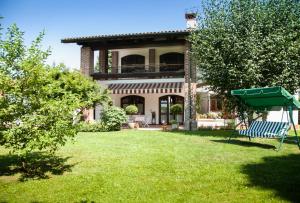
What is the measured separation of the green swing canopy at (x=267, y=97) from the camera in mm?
11660

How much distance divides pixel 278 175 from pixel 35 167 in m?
6.65

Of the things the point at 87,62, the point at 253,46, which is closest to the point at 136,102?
the point at 87,62

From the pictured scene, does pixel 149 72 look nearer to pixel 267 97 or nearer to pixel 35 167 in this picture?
pixel 267 97

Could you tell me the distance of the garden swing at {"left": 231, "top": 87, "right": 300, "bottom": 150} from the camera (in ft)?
38.9

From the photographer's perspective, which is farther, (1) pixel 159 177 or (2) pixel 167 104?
(2) pixel 167 104

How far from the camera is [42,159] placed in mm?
10398

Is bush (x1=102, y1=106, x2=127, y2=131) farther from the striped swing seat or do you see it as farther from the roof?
the striped swing seat

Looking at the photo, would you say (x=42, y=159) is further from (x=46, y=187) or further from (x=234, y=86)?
(x=234, y=86)

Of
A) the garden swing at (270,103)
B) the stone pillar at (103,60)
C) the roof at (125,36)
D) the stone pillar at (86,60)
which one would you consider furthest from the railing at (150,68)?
the garden swing at (270,103)

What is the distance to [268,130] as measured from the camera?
41.5ft

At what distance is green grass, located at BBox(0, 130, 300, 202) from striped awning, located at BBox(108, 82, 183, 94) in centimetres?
1248

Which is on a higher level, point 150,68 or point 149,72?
point 150,68

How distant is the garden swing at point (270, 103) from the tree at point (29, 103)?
24.1 ft

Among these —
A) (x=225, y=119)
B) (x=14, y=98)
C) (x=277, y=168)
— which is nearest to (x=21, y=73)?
(x=14, y=98)
